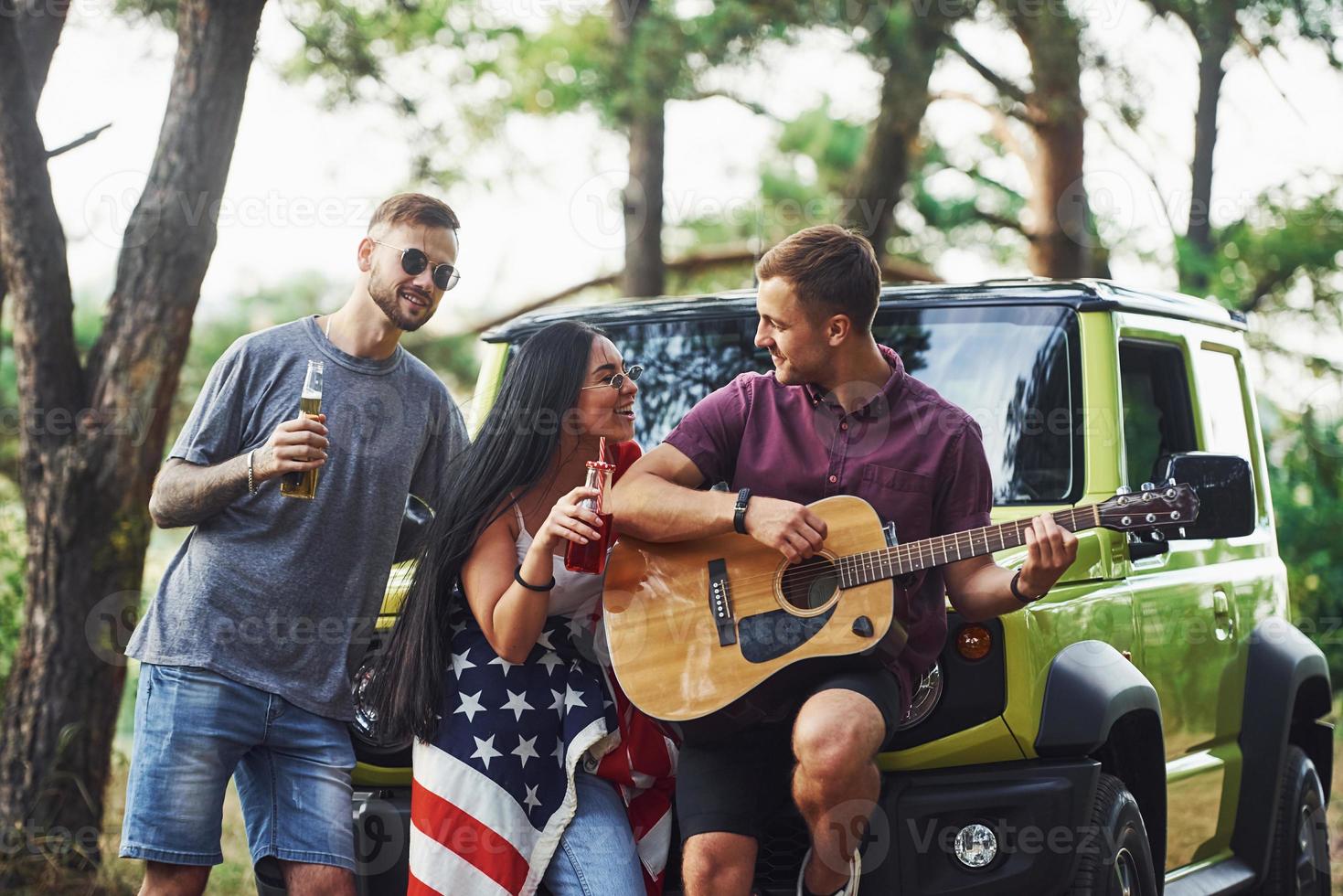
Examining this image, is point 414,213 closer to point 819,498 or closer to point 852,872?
point 819,498

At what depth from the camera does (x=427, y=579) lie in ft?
12.2

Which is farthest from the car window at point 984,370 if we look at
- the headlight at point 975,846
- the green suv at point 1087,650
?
the headlight at point 975,846

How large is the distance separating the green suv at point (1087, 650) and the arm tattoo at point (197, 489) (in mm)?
554

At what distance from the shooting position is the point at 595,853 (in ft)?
11.8

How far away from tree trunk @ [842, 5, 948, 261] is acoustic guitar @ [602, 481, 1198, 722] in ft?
26.6

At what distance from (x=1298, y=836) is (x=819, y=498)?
288 cm

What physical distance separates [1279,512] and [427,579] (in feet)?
41.7

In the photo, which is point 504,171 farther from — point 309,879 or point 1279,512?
point 309,879

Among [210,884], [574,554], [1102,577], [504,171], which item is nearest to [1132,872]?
[1102,577]

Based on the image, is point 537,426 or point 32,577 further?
point 32,577

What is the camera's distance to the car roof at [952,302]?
15.6 feet
